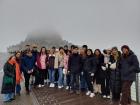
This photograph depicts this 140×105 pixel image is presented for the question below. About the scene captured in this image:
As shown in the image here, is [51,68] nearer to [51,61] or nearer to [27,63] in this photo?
[51,61]

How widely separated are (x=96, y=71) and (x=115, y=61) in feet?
3.61

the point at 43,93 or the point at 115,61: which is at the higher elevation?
the point at 115,61

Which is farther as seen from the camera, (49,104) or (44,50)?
(44,50)

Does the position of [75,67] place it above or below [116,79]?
above

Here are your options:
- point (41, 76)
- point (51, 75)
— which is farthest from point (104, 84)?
point (41, 76)

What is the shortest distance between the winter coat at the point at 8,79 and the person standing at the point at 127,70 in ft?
15.4

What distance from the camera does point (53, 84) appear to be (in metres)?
13.8

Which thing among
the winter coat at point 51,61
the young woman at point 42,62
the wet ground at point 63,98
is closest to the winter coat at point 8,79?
the wet ground at point 63,98

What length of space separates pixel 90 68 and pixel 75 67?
884mm

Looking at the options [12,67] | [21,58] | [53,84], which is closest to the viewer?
[12,67]

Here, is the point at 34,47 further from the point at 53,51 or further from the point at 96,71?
the point at 96,71

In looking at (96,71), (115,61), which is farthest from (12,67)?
(115,61)

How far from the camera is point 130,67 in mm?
8773

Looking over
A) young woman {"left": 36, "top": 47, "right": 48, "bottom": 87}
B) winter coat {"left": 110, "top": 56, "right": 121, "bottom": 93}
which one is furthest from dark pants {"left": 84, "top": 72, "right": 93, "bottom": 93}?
young woman {"left": 36, "top": 47, "right": 48, "bottom": 87}
